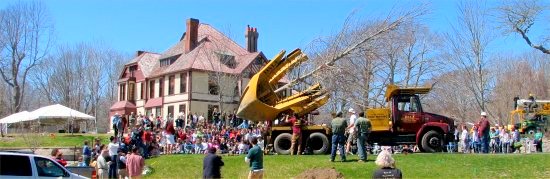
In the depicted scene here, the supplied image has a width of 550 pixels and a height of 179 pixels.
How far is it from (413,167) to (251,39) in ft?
141

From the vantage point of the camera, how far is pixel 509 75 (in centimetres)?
5888

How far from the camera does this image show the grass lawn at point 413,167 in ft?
51.9

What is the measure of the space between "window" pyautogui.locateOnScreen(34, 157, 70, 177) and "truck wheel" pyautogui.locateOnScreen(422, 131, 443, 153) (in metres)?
12.5

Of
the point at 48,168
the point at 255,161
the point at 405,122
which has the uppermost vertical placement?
the point at 405,122

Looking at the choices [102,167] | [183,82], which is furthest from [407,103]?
[183,82]

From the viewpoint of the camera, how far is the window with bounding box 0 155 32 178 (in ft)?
44.7

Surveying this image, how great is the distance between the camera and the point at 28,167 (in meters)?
14.1

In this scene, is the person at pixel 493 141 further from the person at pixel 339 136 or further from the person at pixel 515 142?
the person at pixel 339 136

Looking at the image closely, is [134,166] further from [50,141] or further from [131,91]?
[131,91]

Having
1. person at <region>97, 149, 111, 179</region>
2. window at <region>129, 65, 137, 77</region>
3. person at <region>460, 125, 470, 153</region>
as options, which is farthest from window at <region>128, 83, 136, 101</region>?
person at <region>97, 149, 111, 179</region>

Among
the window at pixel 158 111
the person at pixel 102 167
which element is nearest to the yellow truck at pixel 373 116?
the person at pixel 102 167

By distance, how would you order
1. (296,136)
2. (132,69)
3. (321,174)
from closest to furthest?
(321,174), (296,136), (132,69)

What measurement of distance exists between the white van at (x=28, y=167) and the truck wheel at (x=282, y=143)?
8870mm

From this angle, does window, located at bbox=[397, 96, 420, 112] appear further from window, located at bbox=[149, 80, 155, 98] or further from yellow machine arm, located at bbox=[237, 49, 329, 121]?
window, located at bbox=[149, 80, 155, 98]
